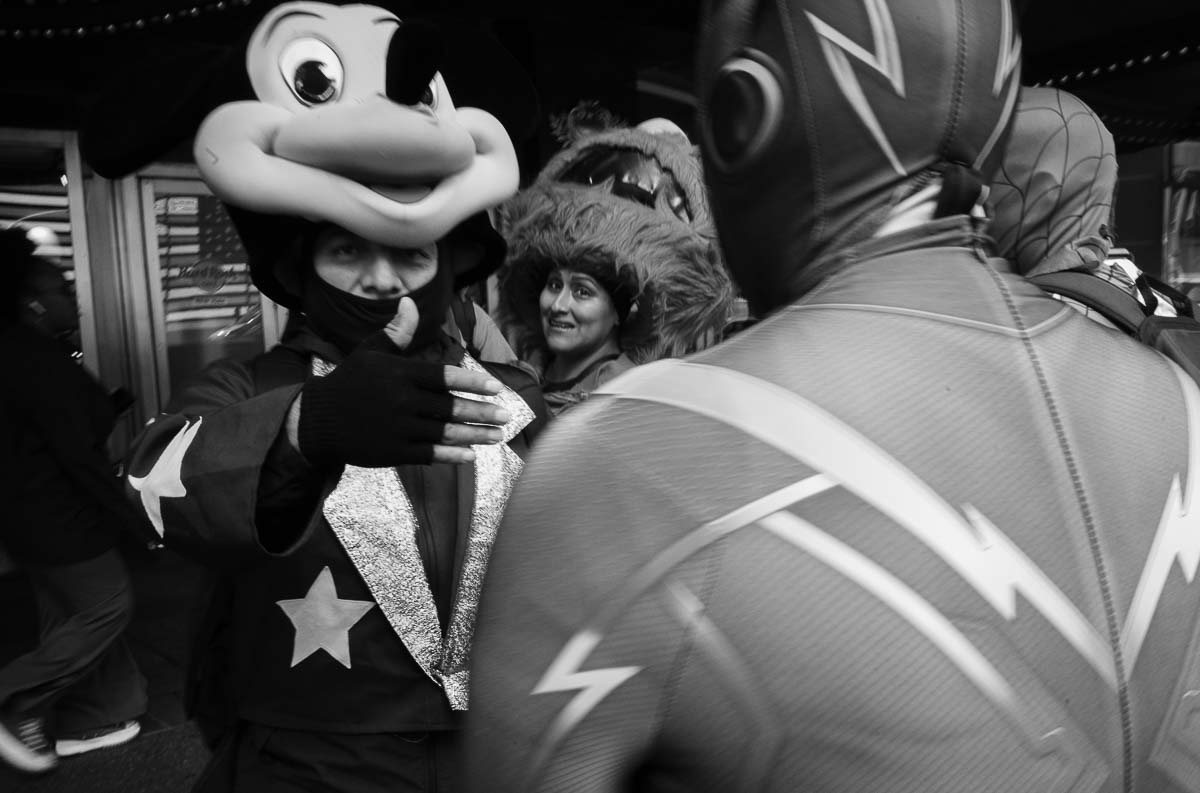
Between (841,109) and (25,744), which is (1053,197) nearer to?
(841,109)

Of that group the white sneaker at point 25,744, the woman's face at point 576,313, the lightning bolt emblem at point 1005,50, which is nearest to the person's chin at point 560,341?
the woman's face at point 576,313

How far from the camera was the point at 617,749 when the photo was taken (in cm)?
68

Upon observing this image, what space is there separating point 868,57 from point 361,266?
3.48ft

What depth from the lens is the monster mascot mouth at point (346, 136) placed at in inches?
60.2

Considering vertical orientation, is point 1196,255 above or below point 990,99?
below

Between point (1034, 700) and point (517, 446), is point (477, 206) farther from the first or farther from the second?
point (1034, 700)

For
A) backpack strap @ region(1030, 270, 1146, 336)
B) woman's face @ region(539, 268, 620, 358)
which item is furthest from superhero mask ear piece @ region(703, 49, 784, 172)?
woman's face @ region(539, 268, 620, 358)

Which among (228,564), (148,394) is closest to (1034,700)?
(228,564)

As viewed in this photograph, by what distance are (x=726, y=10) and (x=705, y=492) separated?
1.49 ft

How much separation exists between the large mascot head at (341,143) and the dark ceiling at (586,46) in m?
0.19

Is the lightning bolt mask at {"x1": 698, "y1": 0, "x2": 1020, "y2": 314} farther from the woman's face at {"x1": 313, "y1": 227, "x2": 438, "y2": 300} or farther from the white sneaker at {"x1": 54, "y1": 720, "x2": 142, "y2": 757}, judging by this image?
the white sneaker at {"x1": 54, "y1": 720, "x2": 142, "y2": 757}

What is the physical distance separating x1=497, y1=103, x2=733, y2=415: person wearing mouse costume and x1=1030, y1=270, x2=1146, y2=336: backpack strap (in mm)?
1314

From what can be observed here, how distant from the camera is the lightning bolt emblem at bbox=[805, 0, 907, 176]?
0.76 meters

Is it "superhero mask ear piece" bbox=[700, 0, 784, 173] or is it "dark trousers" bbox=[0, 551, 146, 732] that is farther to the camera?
"dark trousers" bbox=[0, 551, 146, 732]
